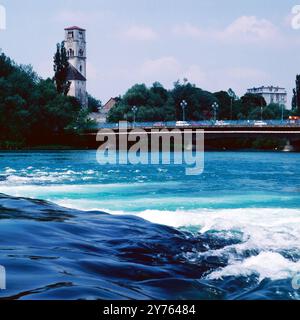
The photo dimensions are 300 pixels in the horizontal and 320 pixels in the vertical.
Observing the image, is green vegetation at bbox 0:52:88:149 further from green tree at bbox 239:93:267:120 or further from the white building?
the white building

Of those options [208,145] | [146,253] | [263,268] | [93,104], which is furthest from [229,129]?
[93,104]

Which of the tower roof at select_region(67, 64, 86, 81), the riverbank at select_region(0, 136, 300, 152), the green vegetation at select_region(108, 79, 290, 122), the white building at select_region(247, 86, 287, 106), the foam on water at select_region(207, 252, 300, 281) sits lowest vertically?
the riverbank at select_region(0, 136, 300, 152)

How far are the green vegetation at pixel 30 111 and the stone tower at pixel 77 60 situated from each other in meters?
19.0

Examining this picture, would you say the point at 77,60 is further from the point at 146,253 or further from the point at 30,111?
the point at 146,253

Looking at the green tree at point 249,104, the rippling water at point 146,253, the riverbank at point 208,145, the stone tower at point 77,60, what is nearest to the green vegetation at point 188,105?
the green tree at point 249,104

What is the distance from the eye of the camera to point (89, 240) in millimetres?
6766

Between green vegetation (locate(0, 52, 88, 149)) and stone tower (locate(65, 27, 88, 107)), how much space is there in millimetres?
19000

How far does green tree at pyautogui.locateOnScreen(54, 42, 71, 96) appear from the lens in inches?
2169

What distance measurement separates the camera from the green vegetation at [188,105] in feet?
202

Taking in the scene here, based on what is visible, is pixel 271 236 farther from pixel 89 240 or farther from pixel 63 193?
A: pixel 63 193

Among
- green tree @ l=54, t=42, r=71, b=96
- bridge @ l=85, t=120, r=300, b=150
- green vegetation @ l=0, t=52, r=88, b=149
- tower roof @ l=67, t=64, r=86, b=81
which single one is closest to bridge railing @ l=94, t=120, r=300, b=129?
bridge @ l=85, t=120, r=300, b=150

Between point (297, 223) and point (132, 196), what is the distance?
21.3 ft

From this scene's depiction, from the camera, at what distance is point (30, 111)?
1913 inches
